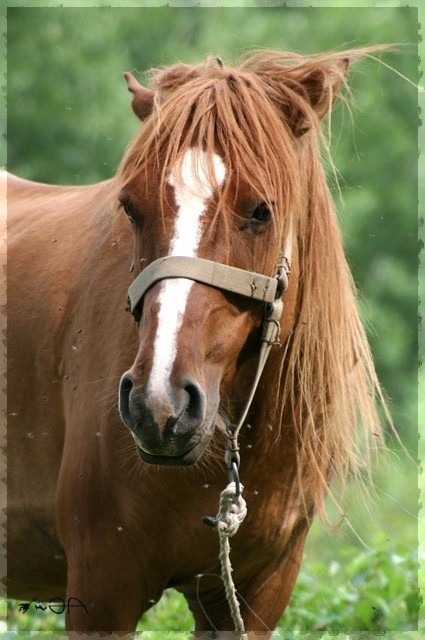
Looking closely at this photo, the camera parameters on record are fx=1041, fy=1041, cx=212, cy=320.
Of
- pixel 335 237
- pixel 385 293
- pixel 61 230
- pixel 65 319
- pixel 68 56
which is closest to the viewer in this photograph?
pixel 335 237

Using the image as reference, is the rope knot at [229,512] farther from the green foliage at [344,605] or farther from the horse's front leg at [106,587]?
the green foliage at [344,605]

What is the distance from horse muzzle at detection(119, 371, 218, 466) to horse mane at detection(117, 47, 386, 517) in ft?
1.66

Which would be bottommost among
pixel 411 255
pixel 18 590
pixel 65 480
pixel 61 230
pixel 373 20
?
pixel 18 590

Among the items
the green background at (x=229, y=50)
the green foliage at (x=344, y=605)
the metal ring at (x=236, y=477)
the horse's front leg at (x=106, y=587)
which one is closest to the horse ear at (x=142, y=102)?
the metal ring at (x=236, y=477)

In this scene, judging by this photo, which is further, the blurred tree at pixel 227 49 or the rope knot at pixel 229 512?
the blurred tree at pixel 227 49

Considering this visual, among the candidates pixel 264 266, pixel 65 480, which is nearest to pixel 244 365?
pixel 264 266

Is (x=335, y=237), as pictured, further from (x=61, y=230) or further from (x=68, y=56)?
(x=68, y=56)

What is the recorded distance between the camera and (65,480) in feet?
11.1

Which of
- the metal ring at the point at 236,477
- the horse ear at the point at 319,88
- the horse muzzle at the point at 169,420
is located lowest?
the metal ring at the point at 236,477

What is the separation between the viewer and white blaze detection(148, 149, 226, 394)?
8.25 feet

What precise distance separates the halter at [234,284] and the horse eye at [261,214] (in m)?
0.14

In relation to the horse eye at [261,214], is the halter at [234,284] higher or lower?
lower

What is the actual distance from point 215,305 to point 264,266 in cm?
23

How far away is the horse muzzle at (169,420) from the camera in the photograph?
2486mm
